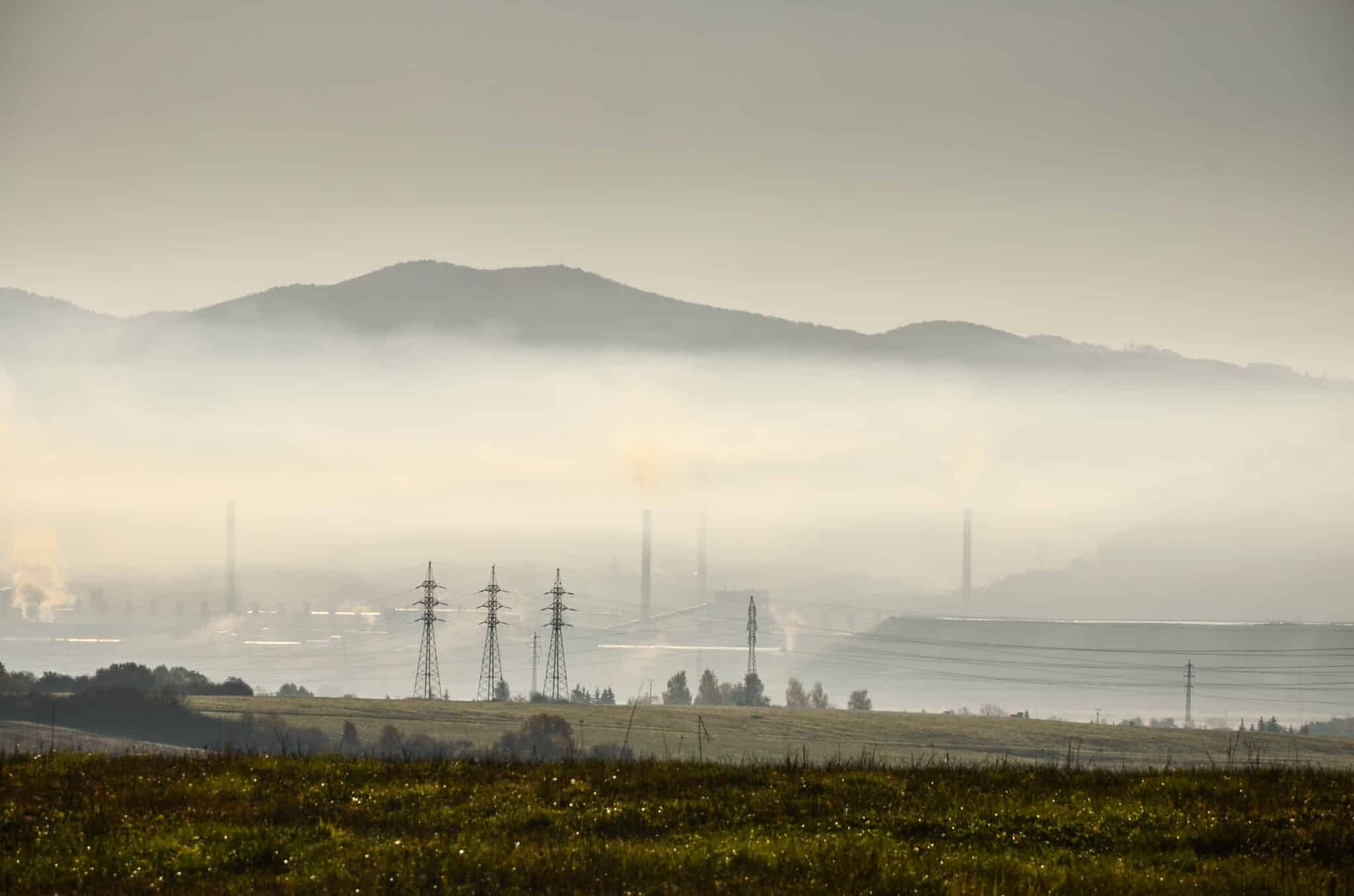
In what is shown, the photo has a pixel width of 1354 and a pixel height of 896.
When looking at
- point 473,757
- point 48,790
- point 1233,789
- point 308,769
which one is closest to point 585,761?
point 473,757

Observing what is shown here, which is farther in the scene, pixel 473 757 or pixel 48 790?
pixel 473 757

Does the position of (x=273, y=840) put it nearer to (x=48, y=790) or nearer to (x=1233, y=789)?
(x=48, y=790)

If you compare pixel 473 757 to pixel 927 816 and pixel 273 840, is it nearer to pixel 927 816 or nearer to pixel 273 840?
pixel 273 840

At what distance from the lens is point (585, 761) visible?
117 ft

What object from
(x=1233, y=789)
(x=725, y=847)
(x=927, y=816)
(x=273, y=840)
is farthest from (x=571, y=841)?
(x=1233, y=789)

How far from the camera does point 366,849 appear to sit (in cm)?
2594

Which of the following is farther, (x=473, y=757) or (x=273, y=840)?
(x=473, y=757)

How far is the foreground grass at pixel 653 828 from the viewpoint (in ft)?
80.8

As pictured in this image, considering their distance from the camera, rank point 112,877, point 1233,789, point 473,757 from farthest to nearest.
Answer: point 473,757, point 1233,789, point 112,877

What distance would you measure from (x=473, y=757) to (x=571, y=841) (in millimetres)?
8988

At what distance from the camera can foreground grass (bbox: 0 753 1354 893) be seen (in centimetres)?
2464

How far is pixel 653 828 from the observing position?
28.3m

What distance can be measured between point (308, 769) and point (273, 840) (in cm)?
587

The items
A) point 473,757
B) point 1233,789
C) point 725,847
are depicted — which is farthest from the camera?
point 473,757
